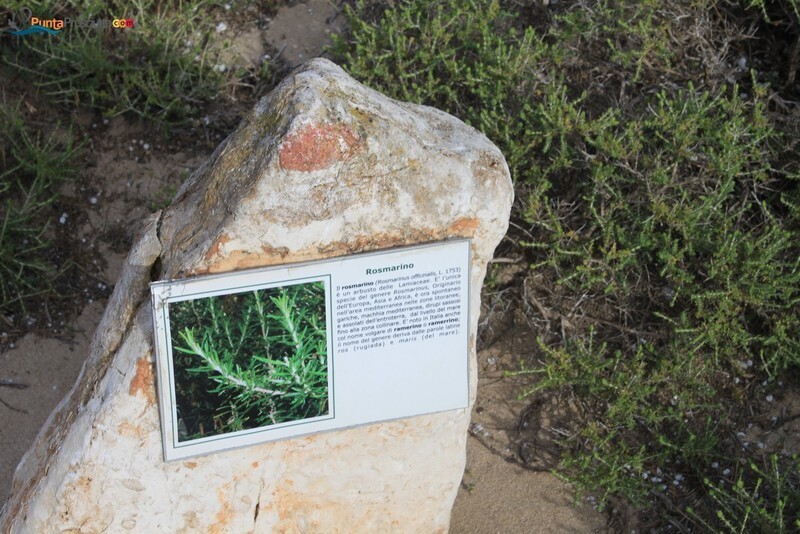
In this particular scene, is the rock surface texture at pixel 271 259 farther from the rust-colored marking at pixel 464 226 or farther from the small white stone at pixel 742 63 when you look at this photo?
the small white stone at pixel 742 63

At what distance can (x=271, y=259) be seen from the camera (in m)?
2.11

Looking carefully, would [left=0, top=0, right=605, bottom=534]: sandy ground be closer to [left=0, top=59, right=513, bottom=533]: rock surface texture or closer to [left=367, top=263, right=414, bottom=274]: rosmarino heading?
[left=0, top=59, right=513, bottom=533]: rock surface texture

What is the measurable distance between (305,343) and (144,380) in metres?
0.43

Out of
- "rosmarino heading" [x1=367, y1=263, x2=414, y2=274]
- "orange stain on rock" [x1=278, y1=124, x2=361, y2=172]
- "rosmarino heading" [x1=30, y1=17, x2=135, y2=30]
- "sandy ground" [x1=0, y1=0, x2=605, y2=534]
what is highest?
"orange stain on rock" [x1=278, y1=124, x2=361, y2=172]

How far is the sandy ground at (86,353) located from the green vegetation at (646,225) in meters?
0.18

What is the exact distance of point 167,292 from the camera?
204cm

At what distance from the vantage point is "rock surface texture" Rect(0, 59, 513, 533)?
6.84ft

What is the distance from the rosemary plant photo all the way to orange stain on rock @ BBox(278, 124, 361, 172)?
309mm

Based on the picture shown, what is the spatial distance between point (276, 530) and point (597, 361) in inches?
52.5

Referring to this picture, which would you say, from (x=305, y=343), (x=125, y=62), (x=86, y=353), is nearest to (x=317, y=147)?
(x=305, y=343)

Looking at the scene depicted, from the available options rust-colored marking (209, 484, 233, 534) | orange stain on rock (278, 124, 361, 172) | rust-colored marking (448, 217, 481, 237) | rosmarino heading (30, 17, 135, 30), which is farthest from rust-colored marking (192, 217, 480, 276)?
rosmarino heading (30, 17, 135, 30)

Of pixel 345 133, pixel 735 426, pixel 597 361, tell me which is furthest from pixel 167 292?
pixel 735 426

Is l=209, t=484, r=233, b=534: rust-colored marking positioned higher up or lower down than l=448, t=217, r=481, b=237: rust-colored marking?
lower down

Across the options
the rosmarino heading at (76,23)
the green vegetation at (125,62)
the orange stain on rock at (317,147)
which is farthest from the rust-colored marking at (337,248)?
the rosmarino heading at (76,23)
